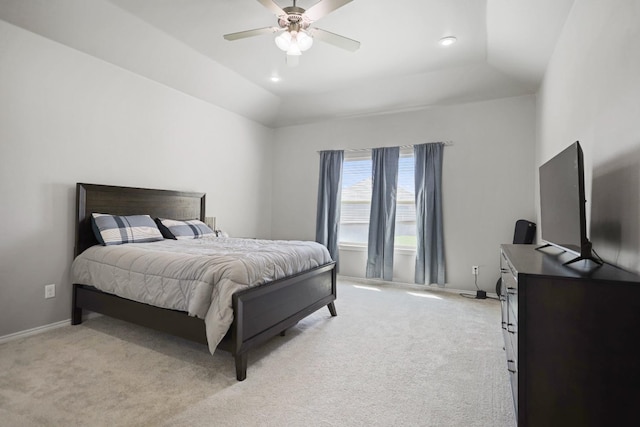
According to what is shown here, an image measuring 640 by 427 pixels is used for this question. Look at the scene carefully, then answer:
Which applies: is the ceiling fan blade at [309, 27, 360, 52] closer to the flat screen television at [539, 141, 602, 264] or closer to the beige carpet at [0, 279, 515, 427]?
the flat screen television at [539, 141, 602, 264]

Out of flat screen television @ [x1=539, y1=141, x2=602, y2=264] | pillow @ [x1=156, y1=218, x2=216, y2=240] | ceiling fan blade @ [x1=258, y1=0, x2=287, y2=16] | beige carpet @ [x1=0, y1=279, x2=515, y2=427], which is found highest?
ceiling fan blade @ [x1=258, y1=0, x2=287, y2=16]

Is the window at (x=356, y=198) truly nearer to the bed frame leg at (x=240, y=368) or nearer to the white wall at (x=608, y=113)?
the white wall at (x=608, y=113)

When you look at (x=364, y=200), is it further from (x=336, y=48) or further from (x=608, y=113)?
(x=608, y=113)

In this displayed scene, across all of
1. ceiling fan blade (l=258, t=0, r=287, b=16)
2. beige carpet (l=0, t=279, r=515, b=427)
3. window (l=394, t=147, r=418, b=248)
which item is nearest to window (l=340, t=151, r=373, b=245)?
window (l=394, t=147, r=418, b=248)

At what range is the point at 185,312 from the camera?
7.71 ft

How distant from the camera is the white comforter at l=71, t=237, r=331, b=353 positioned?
2176 millimetres

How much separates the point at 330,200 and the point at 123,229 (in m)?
3.11

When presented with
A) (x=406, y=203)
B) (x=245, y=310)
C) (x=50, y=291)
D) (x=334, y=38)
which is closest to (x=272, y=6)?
(x=334, y=38)

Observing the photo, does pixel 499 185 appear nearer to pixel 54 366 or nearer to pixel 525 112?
pixel 525 112

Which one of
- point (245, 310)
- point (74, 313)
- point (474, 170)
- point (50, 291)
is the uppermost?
point (474, 170)

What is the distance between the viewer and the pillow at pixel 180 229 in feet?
12.3

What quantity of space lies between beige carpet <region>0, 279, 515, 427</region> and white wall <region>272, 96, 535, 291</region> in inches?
56.3

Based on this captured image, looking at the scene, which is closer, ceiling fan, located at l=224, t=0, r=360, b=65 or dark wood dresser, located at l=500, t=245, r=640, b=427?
dark wood dresser, located at l=500, t=245, r=640, b=427

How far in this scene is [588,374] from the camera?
1270 mm
